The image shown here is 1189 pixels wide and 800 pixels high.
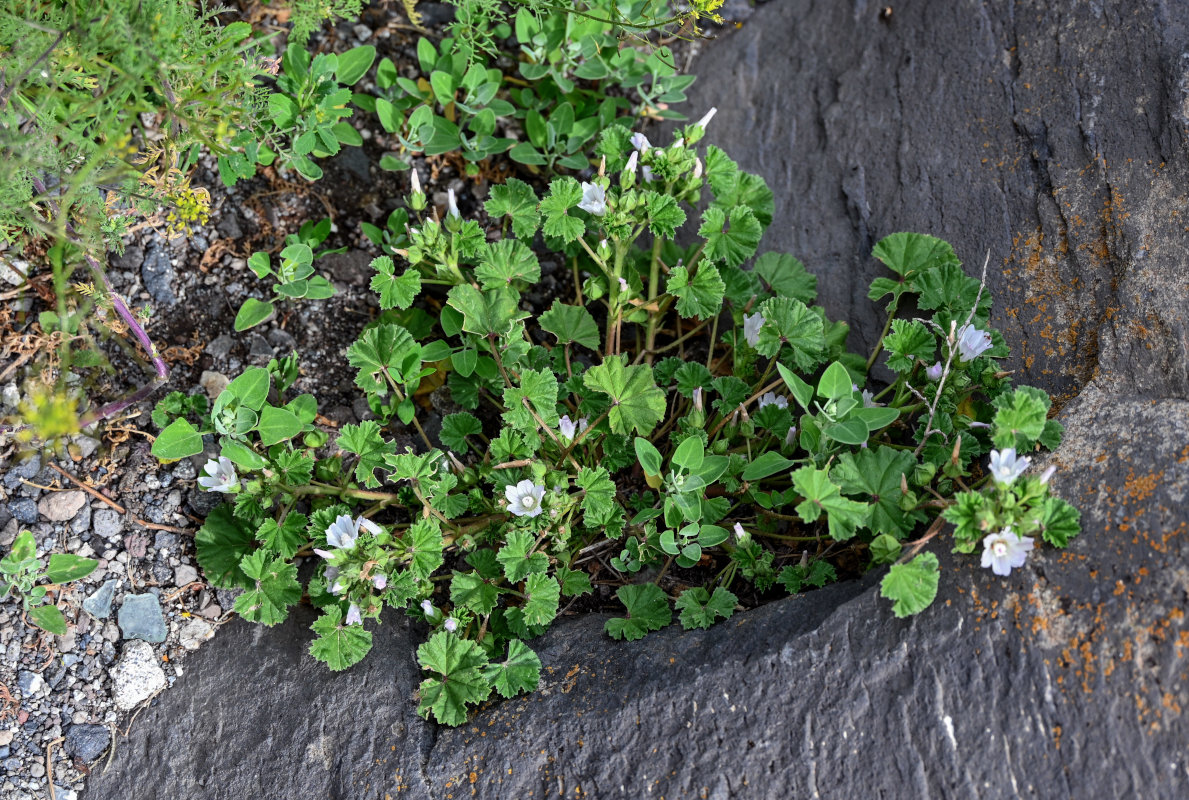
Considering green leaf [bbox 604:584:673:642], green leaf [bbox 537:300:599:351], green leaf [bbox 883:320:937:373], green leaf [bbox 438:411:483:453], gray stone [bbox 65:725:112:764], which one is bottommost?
gray stone [bbox 65:725:112:764]

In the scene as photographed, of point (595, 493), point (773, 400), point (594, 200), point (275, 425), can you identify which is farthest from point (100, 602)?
point (773, 400)

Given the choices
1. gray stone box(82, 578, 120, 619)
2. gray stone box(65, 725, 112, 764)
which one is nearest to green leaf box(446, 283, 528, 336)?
gray stone box(82, 578, 120, 619)

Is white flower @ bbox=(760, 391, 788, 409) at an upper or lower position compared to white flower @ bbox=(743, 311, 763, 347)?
lower

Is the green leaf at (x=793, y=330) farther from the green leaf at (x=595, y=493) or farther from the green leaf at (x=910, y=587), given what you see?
the green leaf at (x=910, y=587)

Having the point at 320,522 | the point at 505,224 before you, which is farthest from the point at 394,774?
the point at 505,224

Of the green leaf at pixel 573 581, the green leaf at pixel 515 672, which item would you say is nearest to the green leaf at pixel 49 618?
the green leaf at pixel 515 672

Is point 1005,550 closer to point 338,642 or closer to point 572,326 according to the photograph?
point 572,326

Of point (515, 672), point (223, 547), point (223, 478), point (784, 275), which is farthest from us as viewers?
point (784, 275)

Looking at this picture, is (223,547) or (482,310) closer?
(223,547)

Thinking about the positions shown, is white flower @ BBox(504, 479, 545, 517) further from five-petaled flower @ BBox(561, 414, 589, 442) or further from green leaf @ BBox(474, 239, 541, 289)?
green leaf @ BBox(474, 239, 541, 289)
